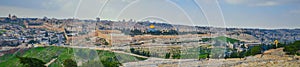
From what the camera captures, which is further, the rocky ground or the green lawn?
the green lawn

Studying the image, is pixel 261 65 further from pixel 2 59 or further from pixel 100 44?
pixel 2 59

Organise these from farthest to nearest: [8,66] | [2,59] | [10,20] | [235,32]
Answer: [235,32], [10,20], [2,59], [8,66]

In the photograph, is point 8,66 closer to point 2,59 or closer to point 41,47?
point 2,59

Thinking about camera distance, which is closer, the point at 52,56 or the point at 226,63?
the point at 226,63

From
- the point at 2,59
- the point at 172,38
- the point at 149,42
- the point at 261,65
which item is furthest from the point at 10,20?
the point at 261,65

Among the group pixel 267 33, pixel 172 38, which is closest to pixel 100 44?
Answer: pixel 172 38

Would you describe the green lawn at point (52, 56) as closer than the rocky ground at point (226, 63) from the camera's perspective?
No

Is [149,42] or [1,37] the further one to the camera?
[1,37]

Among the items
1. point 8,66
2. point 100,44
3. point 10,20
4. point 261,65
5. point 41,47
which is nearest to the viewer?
point 100,44

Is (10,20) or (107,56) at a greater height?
(10,20)
